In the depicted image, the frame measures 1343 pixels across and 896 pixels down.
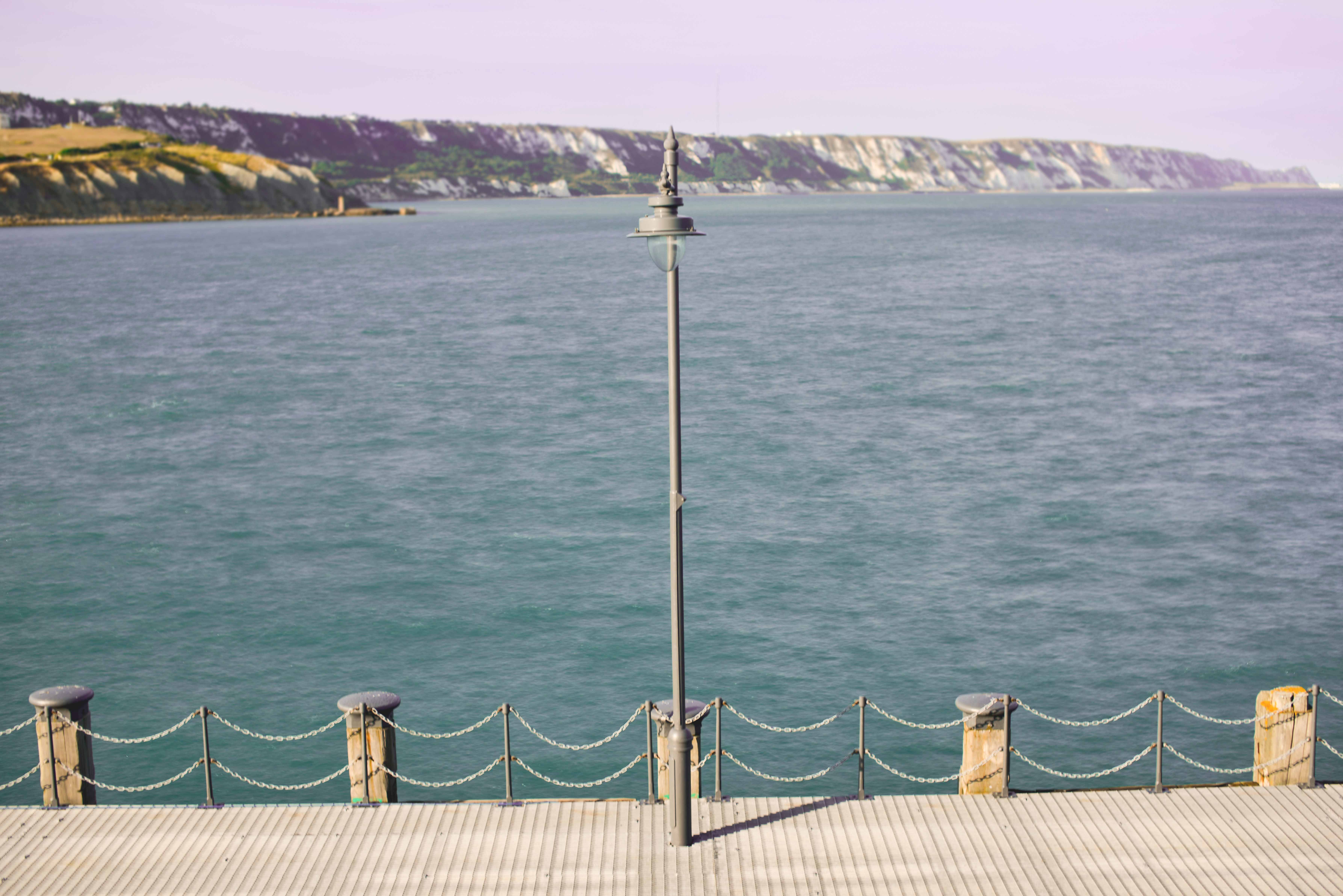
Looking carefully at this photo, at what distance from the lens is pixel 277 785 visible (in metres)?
19.3

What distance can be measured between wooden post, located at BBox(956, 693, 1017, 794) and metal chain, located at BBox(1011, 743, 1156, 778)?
633mm

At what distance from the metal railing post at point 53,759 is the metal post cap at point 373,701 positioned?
316cm

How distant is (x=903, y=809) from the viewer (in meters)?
12.7

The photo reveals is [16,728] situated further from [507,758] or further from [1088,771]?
[1088,771]

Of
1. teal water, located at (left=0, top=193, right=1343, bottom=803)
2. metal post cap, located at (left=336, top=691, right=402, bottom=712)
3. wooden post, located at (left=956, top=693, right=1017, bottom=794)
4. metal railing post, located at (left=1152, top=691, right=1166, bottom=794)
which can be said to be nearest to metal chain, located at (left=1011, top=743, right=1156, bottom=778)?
metal railing post, located at (left=1152, top=691, right=1166, bottom=794)

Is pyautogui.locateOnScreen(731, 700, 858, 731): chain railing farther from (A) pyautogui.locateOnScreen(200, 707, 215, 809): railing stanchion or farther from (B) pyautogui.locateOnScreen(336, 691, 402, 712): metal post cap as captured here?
(A) pyautogui.locateOnScreen(200, 707, 215, 809): railing stanchion

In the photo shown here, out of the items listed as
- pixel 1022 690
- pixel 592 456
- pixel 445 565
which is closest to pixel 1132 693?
pixel 1022 690

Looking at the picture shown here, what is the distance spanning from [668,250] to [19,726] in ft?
38.2

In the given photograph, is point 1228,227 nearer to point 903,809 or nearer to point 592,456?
point 592,456

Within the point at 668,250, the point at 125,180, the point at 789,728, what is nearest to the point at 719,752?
the point at 668,250

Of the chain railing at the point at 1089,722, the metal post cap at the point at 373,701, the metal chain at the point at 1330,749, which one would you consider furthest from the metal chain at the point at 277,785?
the chain railing at the point at 1089,722

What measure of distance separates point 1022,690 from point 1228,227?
14836 centimetres

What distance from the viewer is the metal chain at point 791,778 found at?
13670 millimetres

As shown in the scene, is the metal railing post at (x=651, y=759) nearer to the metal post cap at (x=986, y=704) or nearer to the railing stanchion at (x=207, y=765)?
the metal post cap at (x=986, y=704)
